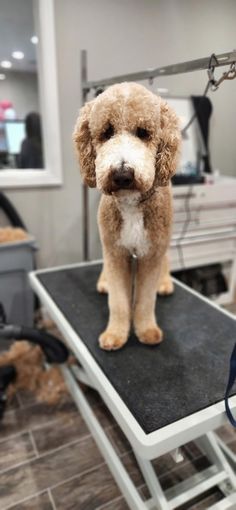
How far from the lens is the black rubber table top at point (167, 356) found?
78 centimetres

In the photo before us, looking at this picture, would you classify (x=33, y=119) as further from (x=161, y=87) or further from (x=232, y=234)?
(x=232, y=234)

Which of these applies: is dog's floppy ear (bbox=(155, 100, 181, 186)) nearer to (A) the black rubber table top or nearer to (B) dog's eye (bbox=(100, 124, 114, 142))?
(B) dog's eye (bbox=(100, 124, 114, 142))

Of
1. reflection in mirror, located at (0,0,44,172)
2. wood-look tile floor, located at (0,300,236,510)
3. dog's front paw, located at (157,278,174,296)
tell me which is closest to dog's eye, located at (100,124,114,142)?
dog's front paw, located at (157,278,174,296)

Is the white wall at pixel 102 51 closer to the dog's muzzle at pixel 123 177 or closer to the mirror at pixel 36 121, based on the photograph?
the mirror at pixel 36 121

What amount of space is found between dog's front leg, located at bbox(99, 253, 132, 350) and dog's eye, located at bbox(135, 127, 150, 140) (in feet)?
1.13

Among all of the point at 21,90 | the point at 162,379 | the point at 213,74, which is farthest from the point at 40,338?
the point at 21,90

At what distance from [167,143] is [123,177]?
0.17 meters

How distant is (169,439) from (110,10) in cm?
202

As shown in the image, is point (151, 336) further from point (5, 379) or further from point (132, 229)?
point (5, 379)

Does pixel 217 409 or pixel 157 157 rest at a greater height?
pixel 157 157

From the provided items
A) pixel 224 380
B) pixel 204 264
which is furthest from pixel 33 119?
pixel 224 380

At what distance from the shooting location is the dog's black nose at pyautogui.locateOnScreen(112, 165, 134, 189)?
0.63m

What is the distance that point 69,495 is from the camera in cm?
112

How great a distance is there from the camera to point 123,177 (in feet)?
2.08
